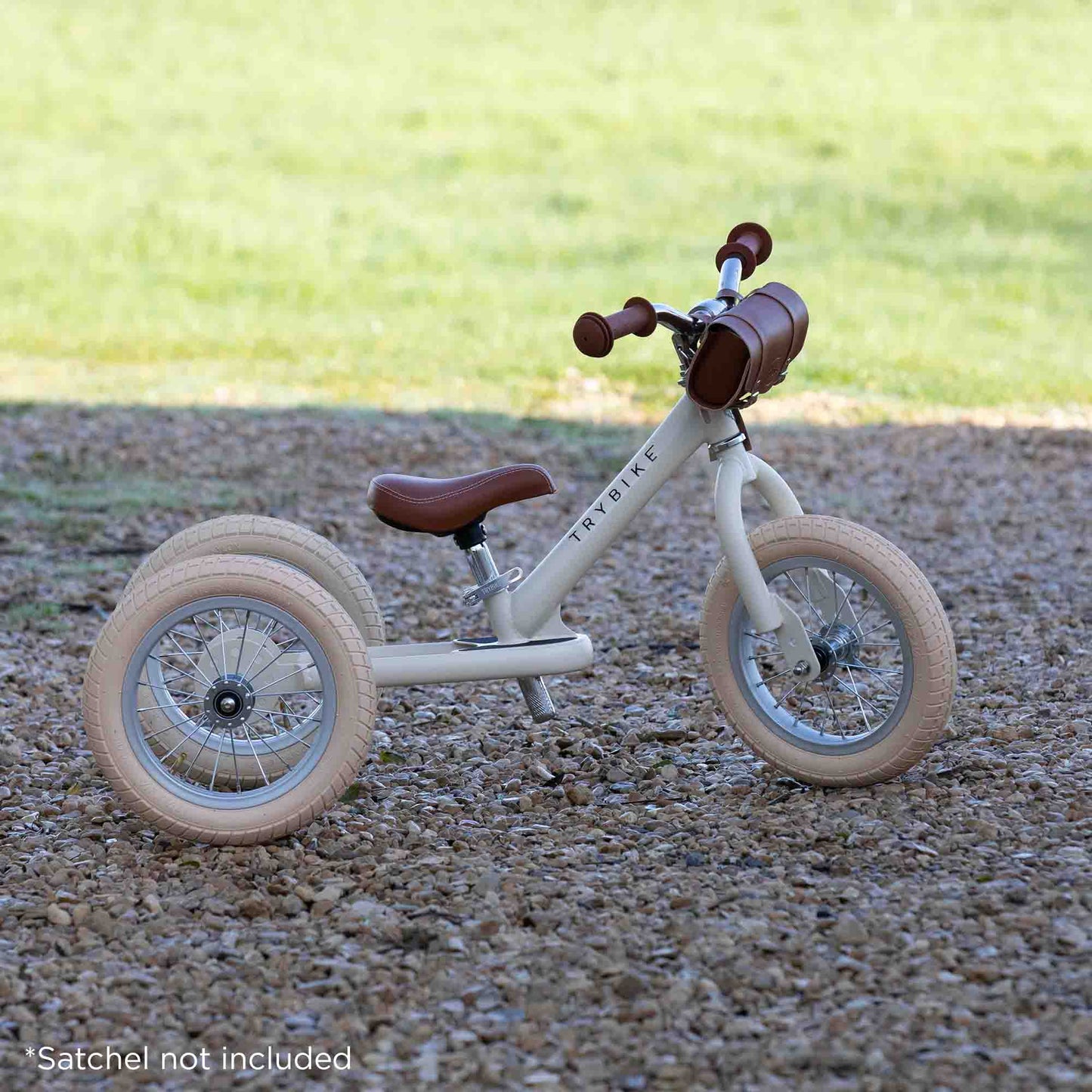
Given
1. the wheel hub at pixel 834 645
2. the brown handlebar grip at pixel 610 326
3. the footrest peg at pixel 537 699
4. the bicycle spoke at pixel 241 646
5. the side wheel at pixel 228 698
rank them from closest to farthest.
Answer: the brown handlebar grip at pixel 610 326 < the side wheel at pixel 228 698 < the bicycle spoke at pixel 241 646 < the wheel hub at pixel 834 645 < the footrest peg at pixel 537 699

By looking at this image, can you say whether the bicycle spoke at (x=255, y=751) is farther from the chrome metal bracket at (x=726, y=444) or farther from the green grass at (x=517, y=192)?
the green grass at (x=517, y=192)

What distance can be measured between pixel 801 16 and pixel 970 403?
54.5ft

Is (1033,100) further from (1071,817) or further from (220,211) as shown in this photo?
(1071,817)

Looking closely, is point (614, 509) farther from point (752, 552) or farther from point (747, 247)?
point (747, 247)

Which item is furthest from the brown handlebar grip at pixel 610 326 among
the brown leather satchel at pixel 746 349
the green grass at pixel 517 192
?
the green grass at pixel 517 192

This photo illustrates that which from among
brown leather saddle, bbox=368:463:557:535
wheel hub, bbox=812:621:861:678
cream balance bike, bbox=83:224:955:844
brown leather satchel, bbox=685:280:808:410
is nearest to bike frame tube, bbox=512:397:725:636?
cream balance bike, bbox=83:224:955:844

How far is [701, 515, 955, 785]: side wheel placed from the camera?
3.82 m

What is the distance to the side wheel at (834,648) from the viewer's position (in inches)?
151

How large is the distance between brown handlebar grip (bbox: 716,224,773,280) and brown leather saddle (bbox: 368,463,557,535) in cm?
83

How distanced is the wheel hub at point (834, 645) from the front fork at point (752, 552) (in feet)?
0.18

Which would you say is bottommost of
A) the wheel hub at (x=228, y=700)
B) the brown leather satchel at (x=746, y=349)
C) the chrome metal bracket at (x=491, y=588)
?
the wheel hub at (x=228, y=700)

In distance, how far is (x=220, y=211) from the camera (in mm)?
15133

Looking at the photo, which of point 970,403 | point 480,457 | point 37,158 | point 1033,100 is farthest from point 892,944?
point 1033,100

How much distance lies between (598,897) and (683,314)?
1.47 metres
